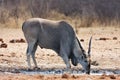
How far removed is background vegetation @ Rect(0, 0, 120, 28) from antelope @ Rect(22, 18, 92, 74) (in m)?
17.4

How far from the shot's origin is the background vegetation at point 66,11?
4064 cm

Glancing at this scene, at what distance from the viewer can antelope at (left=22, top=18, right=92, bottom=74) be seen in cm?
1955

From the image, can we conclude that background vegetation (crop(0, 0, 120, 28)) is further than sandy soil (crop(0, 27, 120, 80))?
Yes

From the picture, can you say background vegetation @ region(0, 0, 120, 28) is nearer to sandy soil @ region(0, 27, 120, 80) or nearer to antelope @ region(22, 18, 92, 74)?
sandy soil @ region(0, 27, 120, 80)

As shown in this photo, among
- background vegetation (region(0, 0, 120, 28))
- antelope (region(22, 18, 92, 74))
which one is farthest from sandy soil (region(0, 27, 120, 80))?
background vegetation (region(0, 0, 120, 28))

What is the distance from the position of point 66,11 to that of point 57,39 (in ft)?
90.8

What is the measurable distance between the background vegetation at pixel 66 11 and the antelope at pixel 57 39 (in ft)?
56.9

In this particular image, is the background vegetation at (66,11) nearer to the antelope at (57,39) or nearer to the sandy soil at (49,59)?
the sandy soil at (49,59)

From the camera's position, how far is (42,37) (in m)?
20.3

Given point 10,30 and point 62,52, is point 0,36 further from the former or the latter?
point 62,52

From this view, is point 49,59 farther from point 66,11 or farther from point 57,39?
point 66,11

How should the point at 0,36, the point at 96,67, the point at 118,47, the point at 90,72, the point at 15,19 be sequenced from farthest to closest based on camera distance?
the point at 15,19 < the point at 0,36 < the point at 118,47 < the point at 96,67 < the point at 90,72

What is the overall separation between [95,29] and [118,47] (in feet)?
35.5

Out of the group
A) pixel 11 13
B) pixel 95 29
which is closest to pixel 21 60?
pixel 95 29
